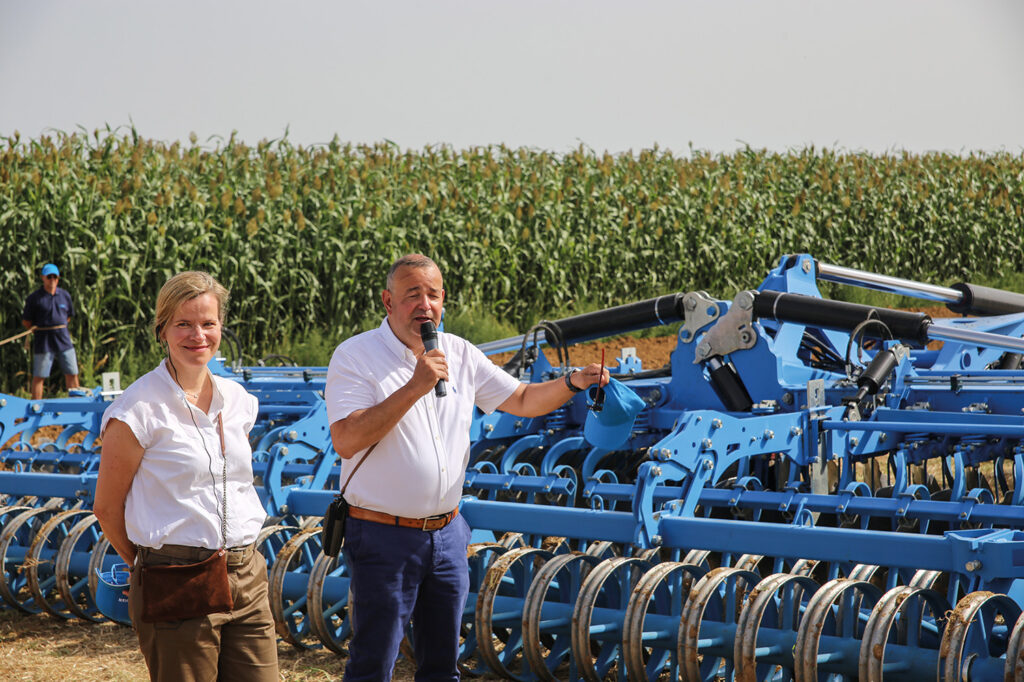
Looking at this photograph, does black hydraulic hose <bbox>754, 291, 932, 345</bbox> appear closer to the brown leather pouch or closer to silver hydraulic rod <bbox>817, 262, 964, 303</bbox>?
silver hydraulic rod <bbox>817, 262, 964, 303</bbox>

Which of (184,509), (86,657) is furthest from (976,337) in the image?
(184,509)

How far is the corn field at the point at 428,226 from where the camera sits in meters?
12.1

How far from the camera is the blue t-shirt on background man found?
1119cm

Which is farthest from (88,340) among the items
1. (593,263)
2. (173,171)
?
(593,263)

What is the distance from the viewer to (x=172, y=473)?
2.96 m

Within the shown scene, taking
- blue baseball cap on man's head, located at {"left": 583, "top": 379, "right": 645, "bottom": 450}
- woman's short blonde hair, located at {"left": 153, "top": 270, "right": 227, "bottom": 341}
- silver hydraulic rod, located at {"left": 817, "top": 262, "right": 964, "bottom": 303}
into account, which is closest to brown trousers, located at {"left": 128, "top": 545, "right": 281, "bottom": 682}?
woman's short blonde hair, located at {"left": 153, "top": 270, "right": 227, "bottom": 341}

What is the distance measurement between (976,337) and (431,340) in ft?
13.4

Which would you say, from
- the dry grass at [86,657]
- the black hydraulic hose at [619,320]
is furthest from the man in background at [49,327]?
the black hydraulic hose at [619,320]

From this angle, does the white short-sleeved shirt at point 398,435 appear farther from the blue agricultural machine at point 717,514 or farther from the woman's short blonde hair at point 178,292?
the blue agricultural machine at point 717,514

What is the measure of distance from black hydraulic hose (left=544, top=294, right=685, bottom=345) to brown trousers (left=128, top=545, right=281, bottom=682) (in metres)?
3.85

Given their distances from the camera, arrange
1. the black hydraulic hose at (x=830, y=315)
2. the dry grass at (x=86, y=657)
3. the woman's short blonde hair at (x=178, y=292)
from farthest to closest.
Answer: the black hydraulic hose at (x=830, y=315)
the dry grass at (x=86, y=657)
the woman's short blonde hair at (x=178, y=292)

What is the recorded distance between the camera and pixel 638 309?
6.75m

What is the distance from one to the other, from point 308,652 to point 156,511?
2.42m

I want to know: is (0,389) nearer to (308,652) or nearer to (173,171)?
(173,171)
